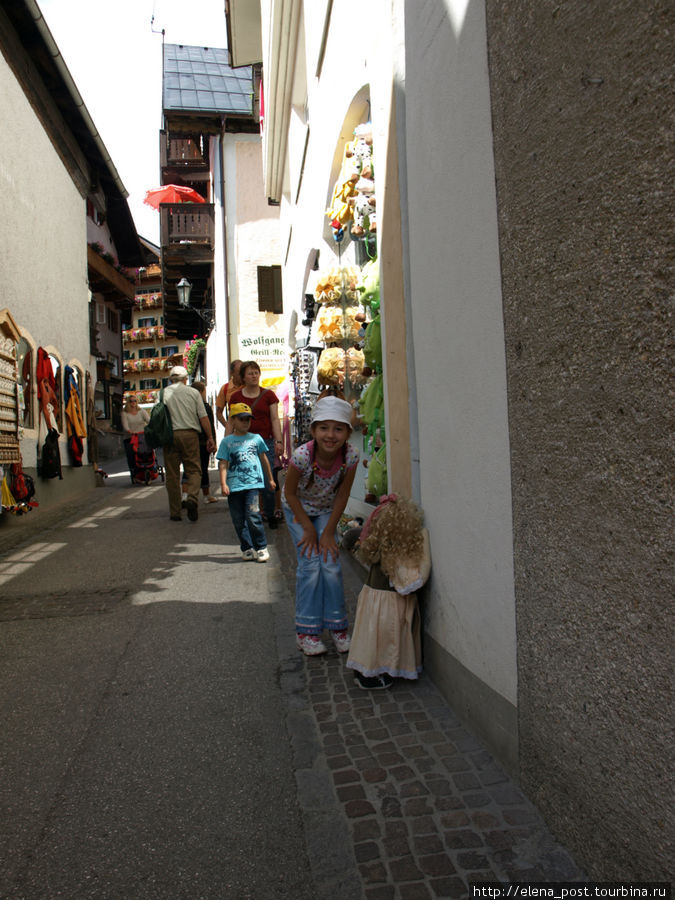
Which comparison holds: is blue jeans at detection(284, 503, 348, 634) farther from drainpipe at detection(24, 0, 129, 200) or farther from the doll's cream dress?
drainpipe at detection(24, 0, 129, 200)

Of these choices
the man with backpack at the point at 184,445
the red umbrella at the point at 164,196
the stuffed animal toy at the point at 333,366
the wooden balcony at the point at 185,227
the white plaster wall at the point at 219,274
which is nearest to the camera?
the stuffed animal toy at the point at 333,366

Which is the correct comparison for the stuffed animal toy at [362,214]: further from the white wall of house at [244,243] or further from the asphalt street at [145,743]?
the white wall of house at [244,243]

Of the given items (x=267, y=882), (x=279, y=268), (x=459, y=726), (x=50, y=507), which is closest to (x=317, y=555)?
(x=459, y=726)

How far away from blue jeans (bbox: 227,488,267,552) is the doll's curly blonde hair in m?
2.77

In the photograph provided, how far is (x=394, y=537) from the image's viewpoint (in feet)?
11.1

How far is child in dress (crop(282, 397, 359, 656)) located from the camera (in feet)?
12.8

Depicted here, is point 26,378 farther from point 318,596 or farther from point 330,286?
point 318,596

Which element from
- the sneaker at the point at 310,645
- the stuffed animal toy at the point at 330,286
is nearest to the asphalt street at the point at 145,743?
the sneaker at the point at 310,645

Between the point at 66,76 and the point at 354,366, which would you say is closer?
the point at 354,366

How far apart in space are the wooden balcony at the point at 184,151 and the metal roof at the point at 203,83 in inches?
75.0

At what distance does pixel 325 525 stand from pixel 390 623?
87 centimetres

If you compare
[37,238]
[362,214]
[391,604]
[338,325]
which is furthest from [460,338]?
[37,238]

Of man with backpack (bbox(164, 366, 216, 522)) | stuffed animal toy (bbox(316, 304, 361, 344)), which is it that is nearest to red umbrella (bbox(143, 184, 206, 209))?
man with backpack (bbox(164, 366, 216, 522))

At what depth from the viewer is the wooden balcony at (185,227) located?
2259 centimetres
